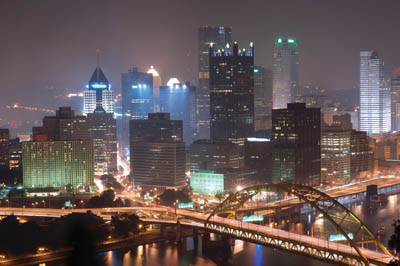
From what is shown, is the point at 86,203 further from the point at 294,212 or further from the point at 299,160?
the point at 299,160

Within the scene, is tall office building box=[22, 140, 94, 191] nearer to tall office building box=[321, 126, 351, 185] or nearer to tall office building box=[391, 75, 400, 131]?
tall office building box=[321, 126, 351, 185]

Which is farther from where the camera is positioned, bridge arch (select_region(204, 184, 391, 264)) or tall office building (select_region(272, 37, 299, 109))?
tall office building (select_region(272, 37, 299, 109))

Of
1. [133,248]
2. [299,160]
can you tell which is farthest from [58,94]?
[133,248]

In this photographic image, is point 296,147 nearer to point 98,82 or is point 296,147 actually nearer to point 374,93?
point 98,82

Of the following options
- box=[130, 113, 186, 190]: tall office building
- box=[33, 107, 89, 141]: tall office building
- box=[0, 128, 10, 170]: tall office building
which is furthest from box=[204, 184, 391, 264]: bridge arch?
box=[0, 128, 10, 170]: tall office building

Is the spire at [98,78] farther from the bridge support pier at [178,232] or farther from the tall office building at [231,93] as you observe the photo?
the bridge support pier at [178,232]

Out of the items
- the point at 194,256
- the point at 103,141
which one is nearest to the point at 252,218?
the point at 194,256
